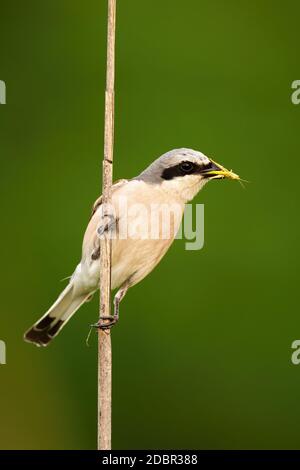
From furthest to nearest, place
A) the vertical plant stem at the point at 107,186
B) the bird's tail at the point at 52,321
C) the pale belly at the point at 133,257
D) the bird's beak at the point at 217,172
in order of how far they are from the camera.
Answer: the bird's tail at the point at 52,321 < the pale belly at the point at 133,257 < the bird's beak at the point at 217,172 < the vertical plant stem at the point at 107,186

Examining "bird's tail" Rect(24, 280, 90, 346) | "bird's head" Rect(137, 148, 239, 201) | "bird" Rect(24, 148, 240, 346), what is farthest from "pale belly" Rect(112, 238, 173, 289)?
"bird's tail" Rect(24, 280, 90, 346)

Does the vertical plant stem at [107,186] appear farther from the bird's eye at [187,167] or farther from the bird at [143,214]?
the bird's eye at [187,167]

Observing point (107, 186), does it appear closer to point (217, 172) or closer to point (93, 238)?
point (217, 172)

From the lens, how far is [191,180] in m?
1.95

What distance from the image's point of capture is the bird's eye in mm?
1935

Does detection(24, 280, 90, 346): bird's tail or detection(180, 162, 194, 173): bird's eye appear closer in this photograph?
detection(180, 162, 194, 173): bird's eye

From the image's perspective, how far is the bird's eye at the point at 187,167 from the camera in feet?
6.35

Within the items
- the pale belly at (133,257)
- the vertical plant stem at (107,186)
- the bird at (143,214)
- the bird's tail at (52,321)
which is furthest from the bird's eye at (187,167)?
the bird's tail at (52,321)

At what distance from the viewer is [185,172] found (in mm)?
1959

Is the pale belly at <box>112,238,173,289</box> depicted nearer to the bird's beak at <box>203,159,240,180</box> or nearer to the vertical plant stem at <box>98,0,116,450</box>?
the bird's beak at <box>203,159,240,180</box>

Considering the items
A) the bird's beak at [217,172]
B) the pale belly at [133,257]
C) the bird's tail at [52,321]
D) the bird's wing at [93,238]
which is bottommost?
the bird's tail at [52,321]

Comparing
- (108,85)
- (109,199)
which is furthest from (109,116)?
(109,199)

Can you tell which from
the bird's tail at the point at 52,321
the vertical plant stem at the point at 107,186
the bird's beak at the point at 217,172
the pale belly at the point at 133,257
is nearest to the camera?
the vertical plant stem at the point at 107,186

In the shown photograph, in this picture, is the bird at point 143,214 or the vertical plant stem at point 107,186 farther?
the bird at point 143,214
